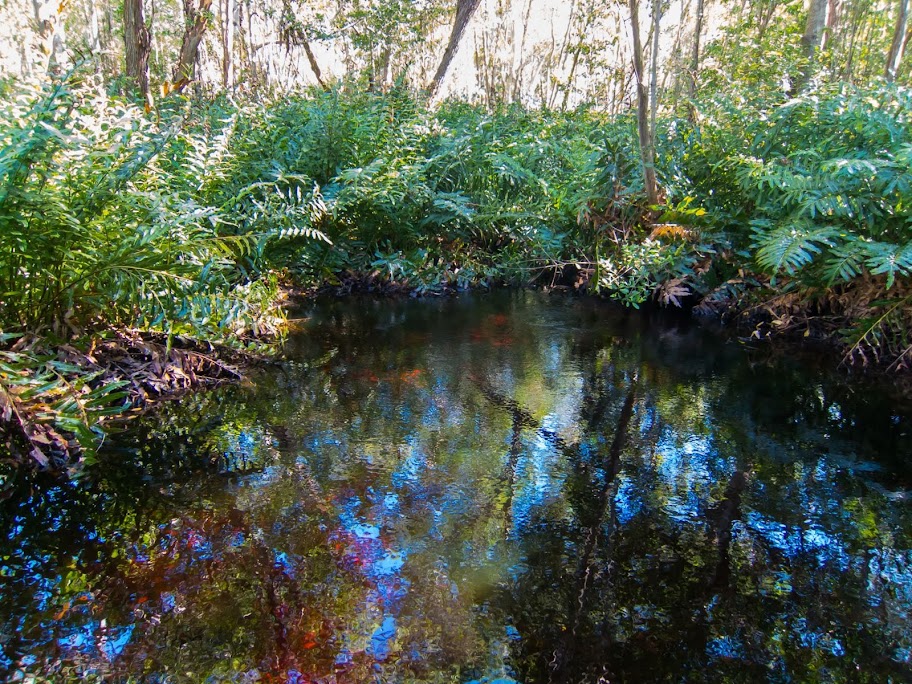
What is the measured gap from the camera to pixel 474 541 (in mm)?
2531

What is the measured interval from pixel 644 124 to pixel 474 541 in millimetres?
5354

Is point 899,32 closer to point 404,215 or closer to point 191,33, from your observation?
point 404,215

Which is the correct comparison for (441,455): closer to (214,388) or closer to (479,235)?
(214,388)

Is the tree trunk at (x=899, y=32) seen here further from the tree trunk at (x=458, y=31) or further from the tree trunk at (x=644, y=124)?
the tree trunk at (x=458, y=31)

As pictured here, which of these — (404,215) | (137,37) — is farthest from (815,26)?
(137,37)

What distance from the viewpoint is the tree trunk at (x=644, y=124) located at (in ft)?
20.9

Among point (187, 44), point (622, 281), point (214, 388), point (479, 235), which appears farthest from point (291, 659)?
point (187, 44)

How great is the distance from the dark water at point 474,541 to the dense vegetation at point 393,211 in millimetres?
662

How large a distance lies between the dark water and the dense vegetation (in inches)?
26.1

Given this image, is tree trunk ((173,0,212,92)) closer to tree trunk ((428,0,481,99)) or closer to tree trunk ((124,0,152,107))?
tree trunk ((124,0,152,107))

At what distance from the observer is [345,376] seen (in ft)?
15.0

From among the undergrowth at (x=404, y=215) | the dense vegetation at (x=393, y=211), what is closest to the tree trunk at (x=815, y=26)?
the dense vegetation at (x=393, y=211)

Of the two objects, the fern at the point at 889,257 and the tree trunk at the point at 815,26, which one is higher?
the tree trunk at the point at 815,26

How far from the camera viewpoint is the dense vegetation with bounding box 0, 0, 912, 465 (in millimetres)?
3320
